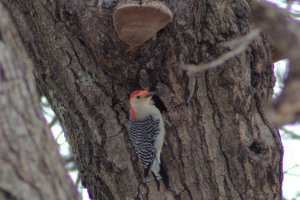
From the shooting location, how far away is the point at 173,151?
5109 millimetres

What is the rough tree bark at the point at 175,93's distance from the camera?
15.9 ft

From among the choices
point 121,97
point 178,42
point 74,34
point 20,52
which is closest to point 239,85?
point 178,42

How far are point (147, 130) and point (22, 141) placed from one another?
13.6 feet

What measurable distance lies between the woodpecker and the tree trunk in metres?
2.13

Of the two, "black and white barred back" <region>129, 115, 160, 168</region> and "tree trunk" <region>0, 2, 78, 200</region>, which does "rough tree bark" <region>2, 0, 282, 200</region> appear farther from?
"tree trunk" <region>0, 2, 78, 200</region>

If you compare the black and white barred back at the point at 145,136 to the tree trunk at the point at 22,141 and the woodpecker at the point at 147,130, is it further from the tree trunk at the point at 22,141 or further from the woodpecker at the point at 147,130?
the tree trunk at the point at 22,141

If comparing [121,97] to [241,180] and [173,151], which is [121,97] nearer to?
[173,151]

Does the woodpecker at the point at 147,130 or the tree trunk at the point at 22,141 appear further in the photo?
the woodpecker at the point at 147,130

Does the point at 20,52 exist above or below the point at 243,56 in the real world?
below

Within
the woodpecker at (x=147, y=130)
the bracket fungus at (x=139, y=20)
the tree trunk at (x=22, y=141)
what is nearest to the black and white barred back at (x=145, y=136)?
the woodpecker at (x=147, y=130)

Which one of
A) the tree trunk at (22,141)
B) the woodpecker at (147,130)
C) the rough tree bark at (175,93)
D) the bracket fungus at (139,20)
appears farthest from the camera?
the woodpecker at (147,130)

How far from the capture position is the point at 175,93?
5031 millimetres

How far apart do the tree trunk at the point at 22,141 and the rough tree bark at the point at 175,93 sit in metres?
1.89

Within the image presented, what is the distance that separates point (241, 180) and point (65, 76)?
1.73 metres
